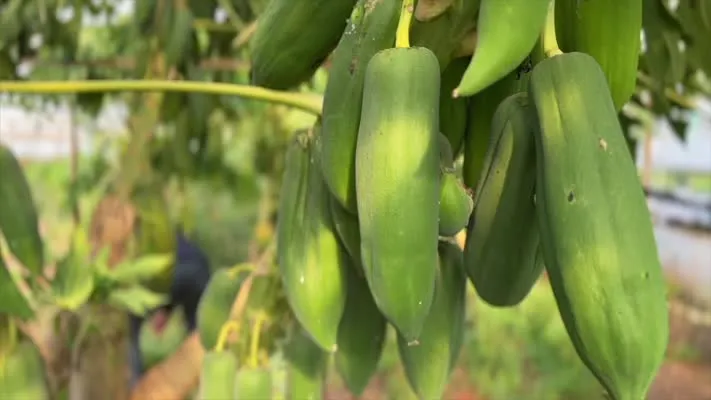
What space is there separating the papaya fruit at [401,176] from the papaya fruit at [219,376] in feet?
0.93

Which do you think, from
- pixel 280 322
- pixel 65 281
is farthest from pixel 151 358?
pixel 280 322

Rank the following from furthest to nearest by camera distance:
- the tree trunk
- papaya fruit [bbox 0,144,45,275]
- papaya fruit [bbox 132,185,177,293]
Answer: papaya fruit [bbox 132,185,177,293] → the tree trunk → papaya fruit [bbox 0,144,45,275]

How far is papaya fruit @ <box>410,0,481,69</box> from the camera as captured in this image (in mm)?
383

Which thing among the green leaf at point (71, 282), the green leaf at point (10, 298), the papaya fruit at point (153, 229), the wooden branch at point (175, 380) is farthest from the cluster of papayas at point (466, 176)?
the papaya fruit at point (153, 229)

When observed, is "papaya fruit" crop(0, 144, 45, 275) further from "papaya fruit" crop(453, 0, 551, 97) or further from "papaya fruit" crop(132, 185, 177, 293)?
"papaya fruit" crop(132, 185, 177, 293)

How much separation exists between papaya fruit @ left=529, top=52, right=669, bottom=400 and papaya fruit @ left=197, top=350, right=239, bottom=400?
34 centimetres

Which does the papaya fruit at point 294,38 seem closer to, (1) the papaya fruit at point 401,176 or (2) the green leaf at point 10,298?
(1) the papaya fruit at point 401,176

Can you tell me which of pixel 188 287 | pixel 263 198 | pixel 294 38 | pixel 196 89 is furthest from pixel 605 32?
pixel 188 287

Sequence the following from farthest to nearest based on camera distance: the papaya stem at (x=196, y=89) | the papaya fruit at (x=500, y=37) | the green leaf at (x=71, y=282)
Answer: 1. the green leaf at (x=71, y=282)
2. the papaya stem at (x=196, y=89)
3. the papaya fruit at (x=500, y=37)

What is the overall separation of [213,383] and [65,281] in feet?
1.08

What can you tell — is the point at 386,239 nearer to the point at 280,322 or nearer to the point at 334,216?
the point at 334,216

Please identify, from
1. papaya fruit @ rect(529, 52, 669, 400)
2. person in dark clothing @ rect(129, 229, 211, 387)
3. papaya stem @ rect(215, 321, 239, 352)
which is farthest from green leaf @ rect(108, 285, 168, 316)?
person in dark clothing @ rect(129, 229, 211, 387)

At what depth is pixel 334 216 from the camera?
1.58 feet

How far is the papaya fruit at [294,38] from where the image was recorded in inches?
17.7
